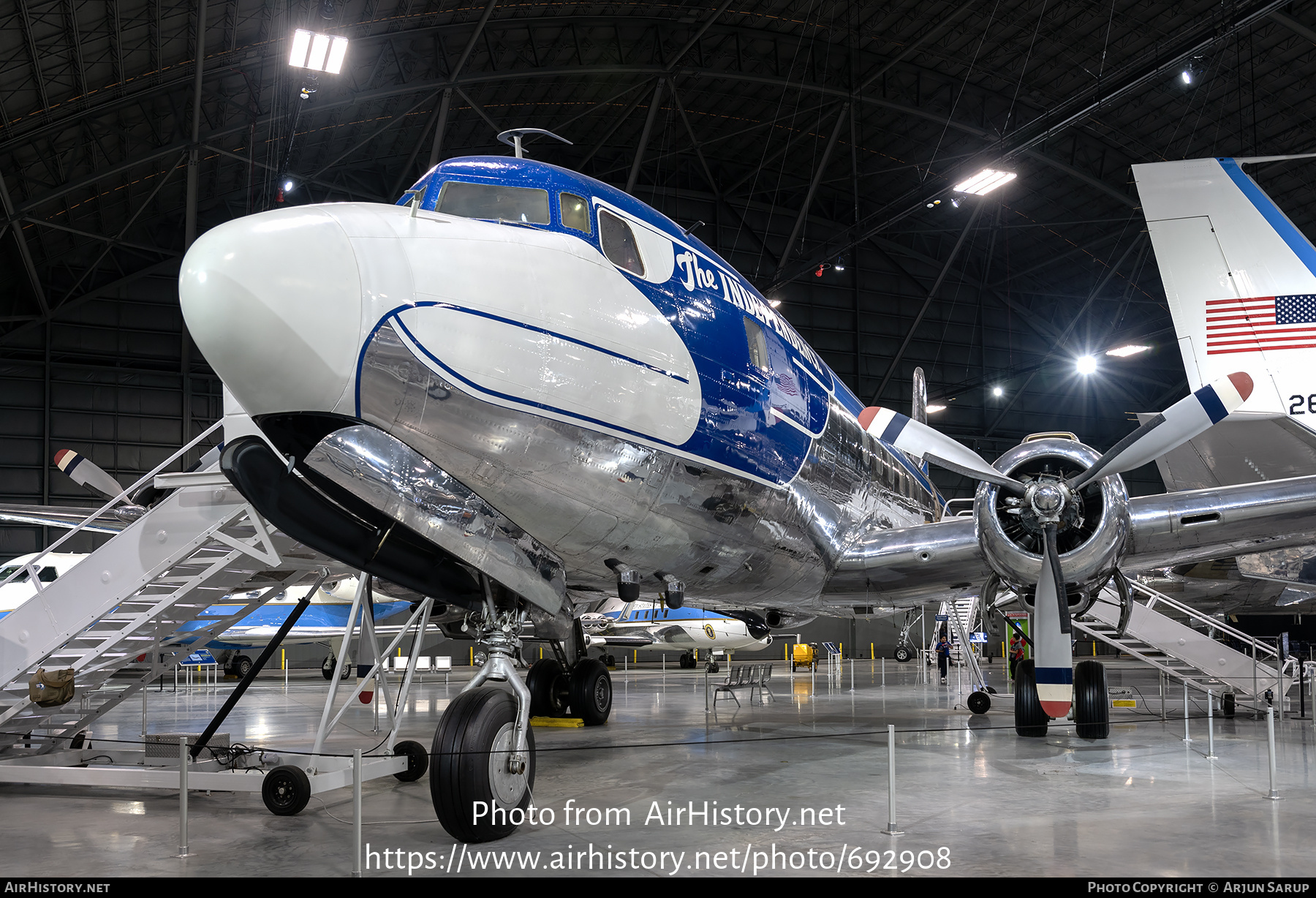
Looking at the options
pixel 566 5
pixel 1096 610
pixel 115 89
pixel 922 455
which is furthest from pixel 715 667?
pixel 115 89

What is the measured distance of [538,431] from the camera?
5.84 meters

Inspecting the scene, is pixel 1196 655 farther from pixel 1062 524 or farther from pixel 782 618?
pixel 1062 524

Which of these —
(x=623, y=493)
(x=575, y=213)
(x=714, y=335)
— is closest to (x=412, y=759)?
(x=623, y=493)

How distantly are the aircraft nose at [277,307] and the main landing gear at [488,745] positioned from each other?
210cm

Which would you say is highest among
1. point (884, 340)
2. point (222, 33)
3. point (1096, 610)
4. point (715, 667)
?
point (222, 33)

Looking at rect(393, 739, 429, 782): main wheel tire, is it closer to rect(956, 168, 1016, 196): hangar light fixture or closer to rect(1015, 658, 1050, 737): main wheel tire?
rect(1015, 658, 1050, 737): main wheel tire

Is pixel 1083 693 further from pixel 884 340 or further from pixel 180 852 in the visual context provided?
pixel 884 340

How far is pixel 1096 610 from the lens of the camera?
53.9 ft

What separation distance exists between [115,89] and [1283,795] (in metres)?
27.4

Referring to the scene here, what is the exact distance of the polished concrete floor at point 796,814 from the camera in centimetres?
588

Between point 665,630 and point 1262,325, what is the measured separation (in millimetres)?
22495

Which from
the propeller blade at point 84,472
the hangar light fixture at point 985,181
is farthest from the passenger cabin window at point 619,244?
the hangar light fixture at point 985,181

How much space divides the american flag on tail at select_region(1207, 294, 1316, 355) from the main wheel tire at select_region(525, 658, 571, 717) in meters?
10.0
